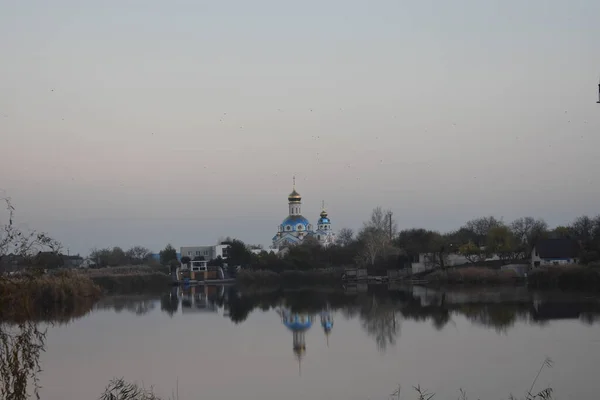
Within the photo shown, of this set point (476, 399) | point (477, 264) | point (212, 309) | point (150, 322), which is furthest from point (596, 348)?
point (477, 264)

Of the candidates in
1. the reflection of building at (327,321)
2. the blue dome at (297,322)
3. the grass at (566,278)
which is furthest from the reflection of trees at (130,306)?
the grass at (566,278)

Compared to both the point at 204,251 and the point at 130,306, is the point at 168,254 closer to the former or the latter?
the point at 204,251

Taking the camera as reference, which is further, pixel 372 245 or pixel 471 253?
pixel 372 245

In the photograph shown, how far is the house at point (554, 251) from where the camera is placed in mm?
45688

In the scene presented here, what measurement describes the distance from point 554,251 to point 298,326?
2688 cm

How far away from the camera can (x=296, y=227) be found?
10200 centimetres

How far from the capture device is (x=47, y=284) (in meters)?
30.4

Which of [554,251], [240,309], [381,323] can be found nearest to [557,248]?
[554,251]

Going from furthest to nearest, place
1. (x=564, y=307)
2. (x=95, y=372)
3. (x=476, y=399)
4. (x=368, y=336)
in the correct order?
(x=564, y=307) → (x=368, y=336) → (x=95, y=372) → (x=476, y=399)

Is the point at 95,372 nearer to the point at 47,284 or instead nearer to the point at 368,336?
the point at 368,336

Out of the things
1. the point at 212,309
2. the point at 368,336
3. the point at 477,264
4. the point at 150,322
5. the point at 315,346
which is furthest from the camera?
the point at 477,264

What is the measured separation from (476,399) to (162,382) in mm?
6096

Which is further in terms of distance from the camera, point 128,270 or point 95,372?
point 128,270

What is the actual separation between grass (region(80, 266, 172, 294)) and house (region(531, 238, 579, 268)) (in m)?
28.1
